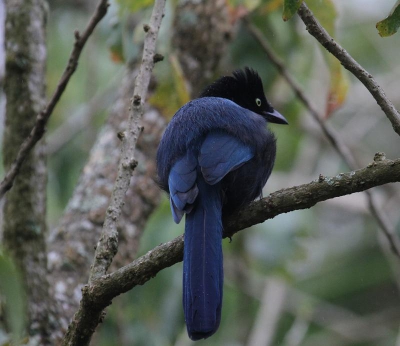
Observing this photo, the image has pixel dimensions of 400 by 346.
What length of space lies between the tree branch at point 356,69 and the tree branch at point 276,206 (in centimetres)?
23

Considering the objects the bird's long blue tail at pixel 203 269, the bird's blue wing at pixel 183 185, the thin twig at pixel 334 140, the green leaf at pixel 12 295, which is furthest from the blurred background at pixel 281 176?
the green leaf at pixel 12 295

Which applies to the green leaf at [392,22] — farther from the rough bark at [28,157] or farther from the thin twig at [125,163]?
the rough bark at [28,157]

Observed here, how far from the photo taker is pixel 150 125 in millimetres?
5031

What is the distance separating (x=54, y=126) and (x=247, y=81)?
4474 millimetres

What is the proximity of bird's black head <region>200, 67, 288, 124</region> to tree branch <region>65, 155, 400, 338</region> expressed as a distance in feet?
5.34

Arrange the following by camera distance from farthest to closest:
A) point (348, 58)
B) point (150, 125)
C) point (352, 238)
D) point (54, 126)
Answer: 1. point (352, 238)
2. point (54, 126)
3. point (150, 125)
4. point (348, 58)

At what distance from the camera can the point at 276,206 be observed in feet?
8.82

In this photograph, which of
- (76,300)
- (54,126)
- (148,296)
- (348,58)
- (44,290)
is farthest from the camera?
(54,126)

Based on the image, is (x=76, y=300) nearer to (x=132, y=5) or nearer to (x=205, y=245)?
(x=205, y=245)

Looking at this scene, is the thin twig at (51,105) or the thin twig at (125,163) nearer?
the thin twig at (125,163)

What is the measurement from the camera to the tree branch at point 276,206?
251cm

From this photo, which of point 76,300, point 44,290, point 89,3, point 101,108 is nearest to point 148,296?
point 76,300

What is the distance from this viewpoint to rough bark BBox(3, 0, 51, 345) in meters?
3.71

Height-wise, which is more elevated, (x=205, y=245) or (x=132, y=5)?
(x=132, y=5)
